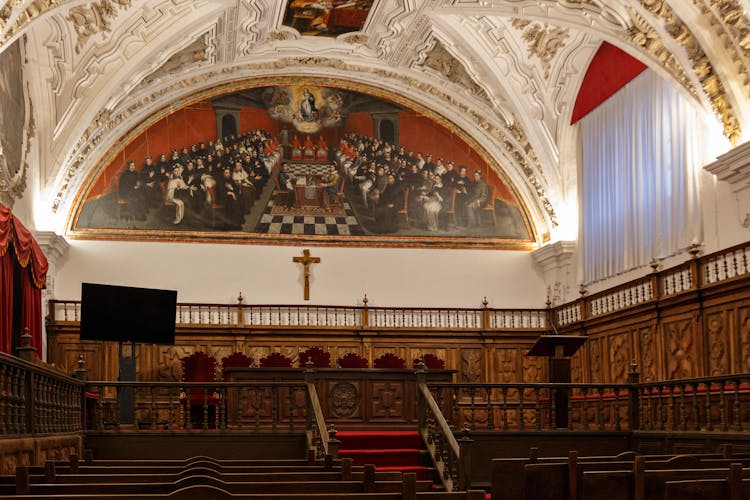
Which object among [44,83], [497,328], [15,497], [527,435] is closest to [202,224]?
[44,83]

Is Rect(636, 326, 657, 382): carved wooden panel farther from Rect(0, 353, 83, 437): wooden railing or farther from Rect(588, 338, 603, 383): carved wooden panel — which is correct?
Rect(0, 353, 83, 437): wooden railing

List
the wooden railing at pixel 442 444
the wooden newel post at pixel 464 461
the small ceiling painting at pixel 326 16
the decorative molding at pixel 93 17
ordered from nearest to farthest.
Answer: the wooden newel post at pixel 464 461 → the wooden railing at pixel 442 444 → the decorative molding at pixel 93 17 → the small ceiling painting at pixel 326 16

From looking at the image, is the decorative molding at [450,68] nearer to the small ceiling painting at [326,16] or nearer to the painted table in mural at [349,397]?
the small ceiling painting at [326,16]

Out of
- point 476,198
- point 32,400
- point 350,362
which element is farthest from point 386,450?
point 476,198

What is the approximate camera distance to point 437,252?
20.7m

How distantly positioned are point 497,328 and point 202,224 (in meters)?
6.47

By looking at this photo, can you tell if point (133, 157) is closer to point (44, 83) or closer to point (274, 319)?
point (44, 83)

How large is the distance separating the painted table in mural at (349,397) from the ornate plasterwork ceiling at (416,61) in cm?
591

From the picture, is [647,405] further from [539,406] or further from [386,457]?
[386,457]

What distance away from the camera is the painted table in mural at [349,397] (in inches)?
542

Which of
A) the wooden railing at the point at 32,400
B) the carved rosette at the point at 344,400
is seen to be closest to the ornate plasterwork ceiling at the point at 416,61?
the wooden railing at the point at 32,400

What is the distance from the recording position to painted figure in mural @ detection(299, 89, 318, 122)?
21031 mm

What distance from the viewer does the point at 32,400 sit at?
9008 millimetres

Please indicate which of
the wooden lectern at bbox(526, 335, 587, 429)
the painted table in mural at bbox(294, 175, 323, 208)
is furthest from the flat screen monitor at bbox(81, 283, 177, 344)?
the painted table in mural at bbox(294, 175, 323, 208)
